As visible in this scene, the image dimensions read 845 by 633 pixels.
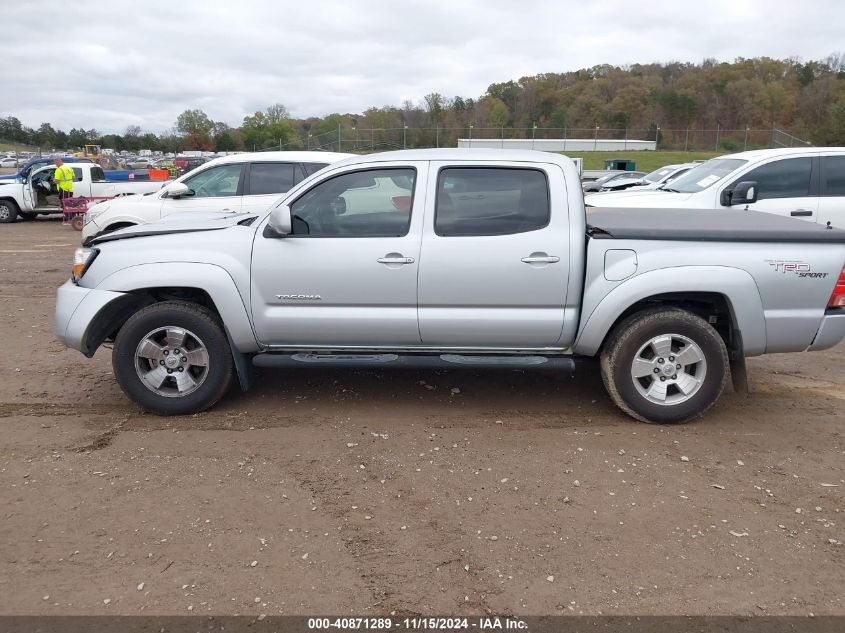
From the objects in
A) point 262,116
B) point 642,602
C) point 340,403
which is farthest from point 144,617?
point 262,116

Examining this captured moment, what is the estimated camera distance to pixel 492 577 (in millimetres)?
3145

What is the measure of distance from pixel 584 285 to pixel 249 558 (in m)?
2.72

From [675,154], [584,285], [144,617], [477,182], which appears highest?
[675,154]

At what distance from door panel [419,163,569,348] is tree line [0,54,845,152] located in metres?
48.5

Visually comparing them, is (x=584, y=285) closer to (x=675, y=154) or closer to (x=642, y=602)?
(x=642, y=602)

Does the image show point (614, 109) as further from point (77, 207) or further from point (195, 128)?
point (77, 207)

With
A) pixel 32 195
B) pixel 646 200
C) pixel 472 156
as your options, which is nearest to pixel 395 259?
pixel 472 156

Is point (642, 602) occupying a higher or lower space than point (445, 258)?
lower

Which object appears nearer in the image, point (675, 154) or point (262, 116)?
point (675, 154)

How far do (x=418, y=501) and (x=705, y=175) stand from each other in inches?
304

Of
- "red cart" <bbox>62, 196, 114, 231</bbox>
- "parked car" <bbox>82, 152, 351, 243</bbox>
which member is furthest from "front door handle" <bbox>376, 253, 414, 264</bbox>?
"red cart" <bbox>62, 196, 114, 231</bbox>

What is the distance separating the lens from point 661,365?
15.5 ft

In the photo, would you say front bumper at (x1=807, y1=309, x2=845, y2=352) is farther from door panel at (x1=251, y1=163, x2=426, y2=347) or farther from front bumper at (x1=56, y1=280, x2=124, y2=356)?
front bumper at (x1=56, y1=280, x2=124, y2=356)

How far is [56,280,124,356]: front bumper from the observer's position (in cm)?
482
